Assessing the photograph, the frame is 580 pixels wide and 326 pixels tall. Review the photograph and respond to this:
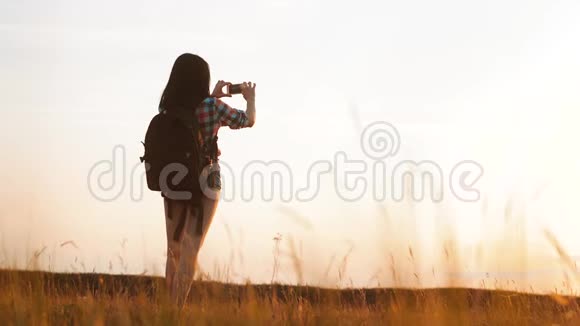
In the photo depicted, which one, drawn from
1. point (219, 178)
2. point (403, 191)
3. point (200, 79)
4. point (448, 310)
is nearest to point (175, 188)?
point (219, 178)

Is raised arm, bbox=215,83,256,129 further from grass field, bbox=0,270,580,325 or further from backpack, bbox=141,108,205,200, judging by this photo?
grass field, bbox=0,270,580,325

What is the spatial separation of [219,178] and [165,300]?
210cm

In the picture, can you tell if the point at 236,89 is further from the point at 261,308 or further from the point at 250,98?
the point at 261,308

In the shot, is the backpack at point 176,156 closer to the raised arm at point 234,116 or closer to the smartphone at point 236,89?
the raised arm at point 234,116

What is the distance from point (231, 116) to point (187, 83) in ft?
1.50

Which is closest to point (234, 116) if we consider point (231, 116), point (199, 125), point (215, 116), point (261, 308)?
point (231, 116)

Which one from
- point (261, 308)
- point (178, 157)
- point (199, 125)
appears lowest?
point (261, 308)

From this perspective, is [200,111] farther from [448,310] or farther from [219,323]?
[448,310]

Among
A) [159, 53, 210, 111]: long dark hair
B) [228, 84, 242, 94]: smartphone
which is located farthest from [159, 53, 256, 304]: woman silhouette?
[228, 84, 242, 94]: smartphone

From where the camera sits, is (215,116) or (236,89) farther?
(236,89)

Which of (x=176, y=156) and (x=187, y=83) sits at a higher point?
(x=187, y=83)

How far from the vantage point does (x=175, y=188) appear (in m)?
6.20

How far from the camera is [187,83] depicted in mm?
6340

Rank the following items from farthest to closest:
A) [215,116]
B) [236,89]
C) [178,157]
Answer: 1. [236,89]
2. [215,116]
3. [178,157]
